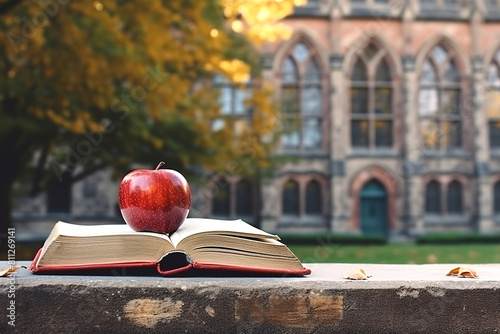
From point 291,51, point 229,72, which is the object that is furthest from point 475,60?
point 229,72

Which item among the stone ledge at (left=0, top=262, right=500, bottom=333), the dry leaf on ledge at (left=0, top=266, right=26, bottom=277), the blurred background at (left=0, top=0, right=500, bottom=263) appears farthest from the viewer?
the blurred background at (left=0, top=0, right=500, bottom=263)

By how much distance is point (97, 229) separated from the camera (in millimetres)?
2096

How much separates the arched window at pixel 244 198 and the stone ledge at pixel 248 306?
59.8 feet

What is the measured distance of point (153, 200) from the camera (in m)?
2.04

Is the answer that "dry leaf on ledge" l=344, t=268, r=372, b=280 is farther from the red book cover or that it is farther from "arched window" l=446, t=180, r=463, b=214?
"arched window" l=446, t=180, r=463, b=214

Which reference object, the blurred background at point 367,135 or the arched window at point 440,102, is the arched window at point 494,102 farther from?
the arched window at point 440,102

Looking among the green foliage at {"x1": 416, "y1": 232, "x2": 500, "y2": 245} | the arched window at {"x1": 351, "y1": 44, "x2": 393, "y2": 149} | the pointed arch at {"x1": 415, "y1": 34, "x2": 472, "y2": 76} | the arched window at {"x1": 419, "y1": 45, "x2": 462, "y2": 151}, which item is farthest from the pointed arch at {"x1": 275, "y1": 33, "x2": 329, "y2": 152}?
the green foliage at {"x1": 416, "y1": 232, "x2": 500, "y2": 245}

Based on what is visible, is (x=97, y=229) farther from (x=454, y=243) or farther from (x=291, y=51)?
(x=291, y=51)

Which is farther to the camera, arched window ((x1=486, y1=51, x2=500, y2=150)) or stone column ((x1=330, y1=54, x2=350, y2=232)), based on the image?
arched window ((x1=486, y1=51, x2=500, y2=150))

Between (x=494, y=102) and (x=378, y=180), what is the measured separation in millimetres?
4984

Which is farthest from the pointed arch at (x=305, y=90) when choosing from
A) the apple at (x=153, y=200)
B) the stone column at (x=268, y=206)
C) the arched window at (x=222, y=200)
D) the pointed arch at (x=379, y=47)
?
the apple at (x=153, y=200)

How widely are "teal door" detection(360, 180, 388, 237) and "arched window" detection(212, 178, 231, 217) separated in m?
4.54

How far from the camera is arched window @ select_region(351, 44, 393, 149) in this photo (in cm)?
2006

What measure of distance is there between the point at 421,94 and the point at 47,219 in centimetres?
1315
